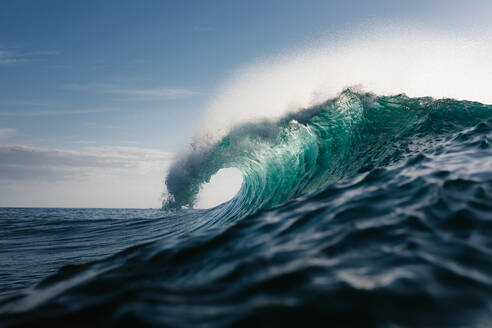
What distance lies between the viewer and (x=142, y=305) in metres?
1.81

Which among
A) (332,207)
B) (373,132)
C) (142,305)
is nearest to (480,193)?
(332,207)

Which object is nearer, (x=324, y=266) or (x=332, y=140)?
(x=324, y=266)

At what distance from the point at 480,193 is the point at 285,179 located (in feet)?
18.6

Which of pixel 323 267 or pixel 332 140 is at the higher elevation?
pixel 332 140

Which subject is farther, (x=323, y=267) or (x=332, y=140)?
(x=332, y=140)

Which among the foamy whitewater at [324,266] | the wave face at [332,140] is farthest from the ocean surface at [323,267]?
the wave face at [332,140]

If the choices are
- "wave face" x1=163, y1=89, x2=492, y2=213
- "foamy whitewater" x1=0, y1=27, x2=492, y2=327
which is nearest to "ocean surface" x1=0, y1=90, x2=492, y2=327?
"foamy whitewater" x1=0, y1=27, x2=492, y2=327

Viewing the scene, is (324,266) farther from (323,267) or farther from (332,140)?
(332,140)

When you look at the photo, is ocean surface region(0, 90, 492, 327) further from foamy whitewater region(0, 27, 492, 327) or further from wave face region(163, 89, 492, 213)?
wave face region(163, 89, 492, 213)

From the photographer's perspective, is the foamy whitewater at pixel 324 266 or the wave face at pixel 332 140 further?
the wave face at pixel 332 140

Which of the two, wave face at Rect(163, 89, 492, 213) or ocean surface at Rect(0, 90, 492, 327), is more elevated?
wave face at Rect(163, 89, 492, 213)

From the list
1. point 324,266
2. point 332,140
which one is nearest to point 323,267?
point 324,266

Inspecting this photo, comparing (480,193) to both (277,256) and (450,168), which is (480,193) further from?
(277,256)

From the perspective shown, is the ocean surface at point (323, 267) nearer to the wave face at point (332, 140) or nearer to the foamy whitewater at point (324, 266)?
the foamy whitewater at point (324, 266)
